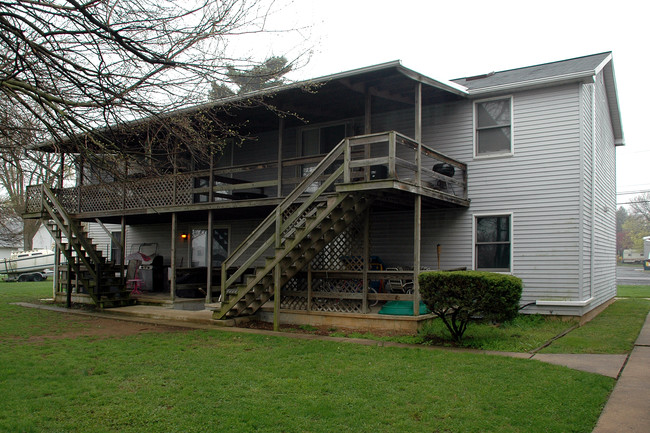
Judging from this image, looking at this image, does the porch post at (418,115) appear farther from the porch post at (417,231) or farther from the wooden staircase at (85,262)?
the wooden staircase at (85,262)

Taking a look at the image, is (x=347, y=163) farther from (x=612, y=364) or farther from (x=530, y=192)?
(x=612, y=364)

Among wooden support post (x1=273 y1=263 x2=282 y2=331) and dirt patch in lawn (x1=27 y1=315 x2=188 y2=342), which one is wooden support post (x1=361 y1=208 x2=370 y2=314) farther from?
dirt patch in lawn (x1=27 y1=315 x2=188 y2=342)

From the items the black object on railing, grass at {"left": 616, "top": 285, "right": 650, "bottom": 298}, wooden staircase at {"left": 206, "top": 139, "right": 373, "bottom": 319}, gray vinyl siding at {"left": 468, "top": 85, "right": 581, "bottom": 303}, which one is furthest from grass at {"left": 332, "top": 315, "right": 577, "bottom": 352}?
grass at {"left": 616, "top": 285, "right": 650, "bottom": 298}

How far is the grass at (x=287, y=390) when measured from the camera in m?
5.00

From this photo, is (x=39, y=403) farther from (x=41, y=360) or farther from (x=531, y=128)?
(x=531, y=128)

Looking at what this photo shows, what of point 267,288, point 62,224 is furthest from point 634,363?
point 62,224

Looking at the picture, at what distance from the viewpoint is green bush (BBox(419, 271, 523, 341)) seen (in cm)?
831

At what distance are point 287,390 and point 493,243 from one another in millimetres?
7881

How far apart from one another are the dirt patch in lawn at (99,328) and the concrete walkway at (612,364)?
455 mm

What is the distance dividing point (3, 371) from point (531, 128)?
11371mm

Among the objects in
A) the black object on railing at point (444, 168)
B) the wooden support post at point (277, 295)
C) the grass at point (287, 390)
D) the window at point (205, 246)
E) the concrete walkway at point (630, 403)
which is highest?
the black object on railing at point (444, 168)

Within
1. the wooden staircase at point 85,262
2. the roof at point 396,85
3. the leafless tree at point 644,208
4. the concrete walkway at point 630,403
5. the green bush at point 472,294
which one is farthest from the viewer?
the leafless tree at point 644,208

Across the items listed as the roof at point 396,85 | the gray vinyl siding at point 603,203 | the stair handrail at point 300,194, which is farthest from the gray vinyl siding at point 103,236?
the gray vinyl siding at point 603,203

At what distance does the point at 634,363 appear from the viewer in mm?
7336
